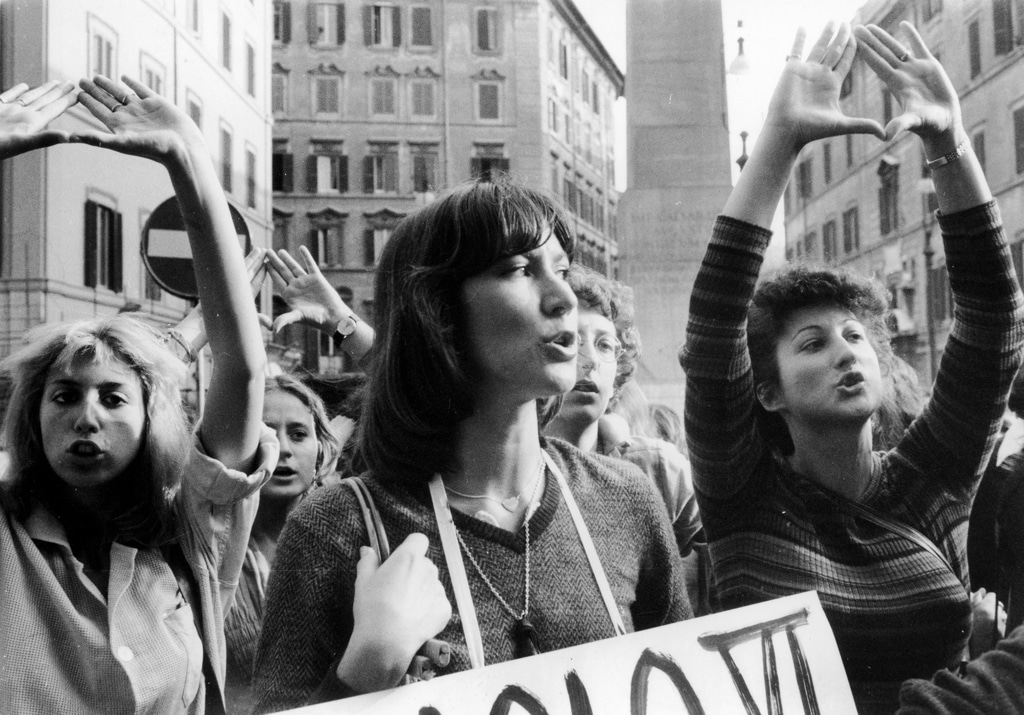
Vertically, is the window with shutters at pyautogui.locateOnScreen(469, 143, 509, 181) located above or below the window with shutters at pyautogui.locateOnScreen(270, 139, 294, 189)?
above

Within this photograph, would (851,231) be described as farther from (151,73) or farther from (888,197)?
(151,73)

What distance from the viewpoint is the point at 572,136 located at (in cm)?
257

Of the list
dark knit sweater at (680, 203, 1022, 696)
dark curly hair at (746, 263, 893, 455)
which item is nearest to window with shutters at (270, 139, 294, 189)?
dark knit sweater at (680, 203, 1022, 696)

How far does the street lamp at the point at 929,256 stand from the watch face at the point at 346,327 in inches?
61.4

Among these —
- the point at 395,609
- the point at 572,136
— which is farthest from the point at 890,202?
the point at 395,609

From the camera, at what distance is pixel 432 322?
199 cm

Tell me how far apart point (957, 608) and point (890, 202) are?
1.13 meters

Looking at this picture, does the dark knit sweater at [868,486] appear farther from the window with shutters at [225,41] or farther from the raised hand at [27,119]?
the raised hand at [27,119]

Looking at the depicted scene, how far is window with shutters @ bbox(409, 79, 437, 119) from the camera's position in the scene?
2393mm

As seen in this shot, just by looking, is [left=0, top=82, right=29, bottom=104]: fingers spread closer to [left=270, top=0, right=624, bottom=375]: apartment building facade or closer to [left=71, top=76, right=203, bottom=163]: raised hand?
[left=71, top=76, right=203, bottom=163]: raised hand

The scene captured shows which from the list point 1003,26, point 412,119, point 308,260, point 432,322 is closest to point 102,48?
point 308,260

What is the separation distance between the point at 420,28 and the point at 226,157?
622mm

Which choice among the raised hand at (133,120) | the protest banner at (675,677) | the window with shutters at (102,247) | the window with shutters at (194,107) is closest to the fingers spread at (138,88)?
the raised hand at (133,120)

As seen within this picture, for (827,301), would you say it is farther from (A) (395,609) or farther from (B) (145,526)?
(B) (145,526)
